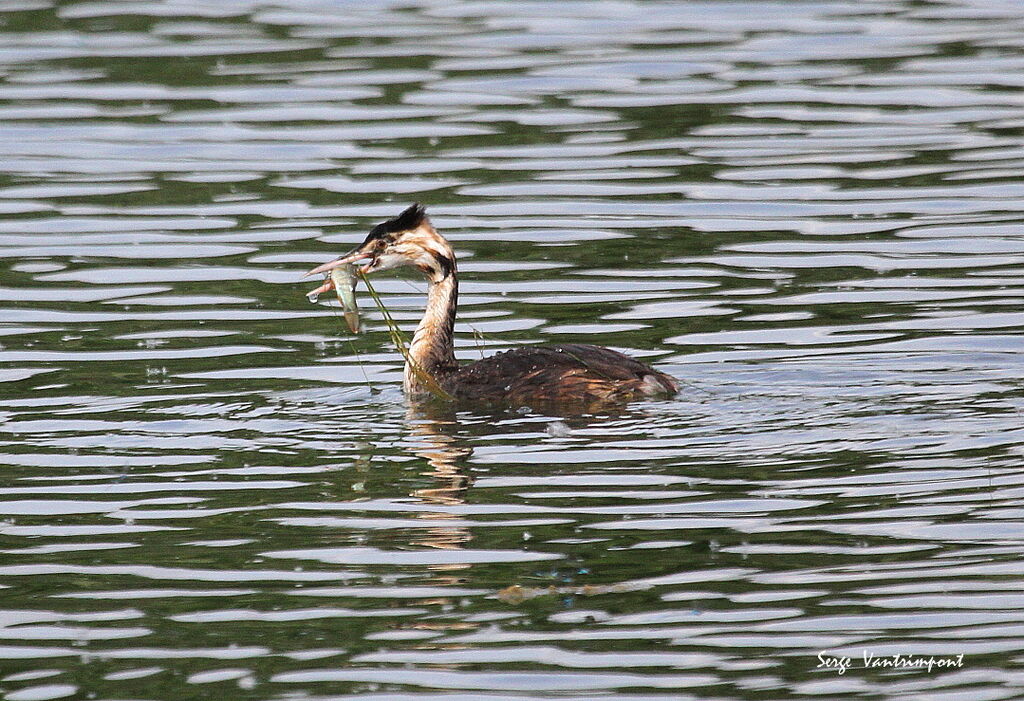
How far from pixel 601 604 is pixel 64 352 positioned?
6.08 metres

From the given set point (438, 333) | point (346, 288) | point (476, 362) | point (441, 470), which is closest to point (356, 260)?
point (346, 288)

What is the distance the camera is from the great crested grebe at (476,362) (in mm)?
11203

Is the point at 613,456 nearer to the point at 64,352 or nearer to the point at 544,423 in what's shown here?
the point at 544,423

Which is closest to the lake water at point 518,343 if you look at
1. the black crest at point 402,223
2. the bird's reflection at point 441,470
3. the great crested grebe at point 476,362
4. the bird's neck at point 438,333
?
the bird's reflection at point 441,470

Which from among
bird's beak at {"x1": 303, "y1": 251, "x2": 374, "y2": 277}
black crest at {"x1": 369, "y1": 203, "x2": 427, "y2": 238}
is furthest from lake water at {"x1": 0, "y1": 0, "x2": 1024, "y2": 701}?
black crest at {"x1": 369, "y1": 203, "x2": 427, "y2": 238}

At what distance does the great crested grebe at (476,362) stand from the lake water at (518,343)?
241 millimetres

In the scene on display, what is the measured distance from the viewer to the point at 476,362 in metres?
12.0

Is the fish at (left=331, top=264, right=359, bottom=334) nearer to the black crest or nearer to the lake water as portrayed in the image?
the black crest

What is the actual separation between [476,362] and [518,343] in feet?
3.69

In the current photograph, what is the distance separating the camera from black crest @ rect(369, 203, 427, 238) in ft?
40.1

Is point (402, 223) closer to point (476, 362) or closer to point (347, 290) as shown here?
point (347, 290)

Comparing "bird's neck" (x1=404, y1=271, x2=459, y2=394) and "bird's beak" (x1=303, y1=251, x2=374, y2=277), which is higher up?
"bird's beak" (x1=303, y1=251, x2=374, y2=277)

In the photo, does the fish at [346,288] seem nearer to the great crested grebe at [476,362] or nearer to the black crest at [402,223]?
the great crested grebe at [476,362]

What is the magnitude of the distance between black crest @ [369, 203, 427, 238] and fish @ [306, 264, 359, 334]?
0.26m
